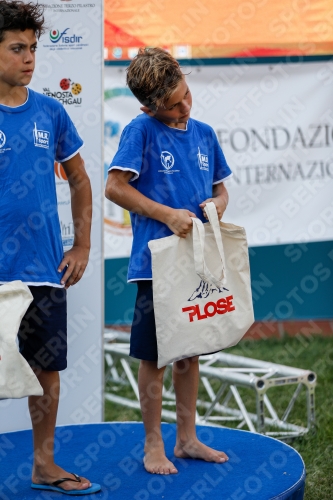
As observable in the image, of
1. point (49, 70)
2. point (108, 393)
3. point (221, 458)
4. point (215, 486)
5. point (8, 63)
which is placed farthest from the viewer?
point (108, 393)

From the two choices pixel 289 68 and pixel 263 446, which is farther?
pixel 289 68

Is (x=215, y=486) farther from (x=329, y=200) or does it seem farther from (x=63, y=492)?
(x=329, y=200)

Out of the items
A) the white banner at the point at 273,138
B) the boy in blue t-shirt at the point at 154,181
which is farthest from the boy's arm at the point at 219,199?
the white banner at the point at 273,138

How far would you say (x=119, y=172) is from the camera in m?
3.03

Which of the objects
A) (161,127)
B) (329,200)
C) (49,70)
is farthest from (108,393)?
(161,127)

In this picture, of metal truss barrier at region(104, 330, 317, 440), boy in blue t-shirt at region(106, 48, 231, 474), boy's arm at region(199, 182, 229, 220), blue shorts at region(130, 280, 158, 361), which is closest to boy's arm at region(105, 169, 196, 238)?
boy in blue t-shirt at region(106, 48, 231, 474)

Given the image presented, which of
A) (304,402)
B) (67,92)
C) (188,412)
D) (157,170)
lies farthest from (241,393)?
(157,170)

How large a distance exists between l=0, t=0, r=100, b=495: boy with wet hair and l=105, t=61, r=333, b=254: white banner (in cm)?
323

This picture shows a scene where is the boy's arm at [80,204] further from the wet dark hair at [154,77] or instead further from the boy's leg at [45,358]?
the wet dark hair at [154,77]

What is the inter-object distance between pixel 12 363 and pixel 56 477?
0.62m

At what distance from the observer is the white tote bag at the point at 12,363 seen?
101 inches

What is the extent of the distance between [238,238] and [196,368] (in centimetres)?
57

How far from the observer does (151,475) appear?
3105 millimetres

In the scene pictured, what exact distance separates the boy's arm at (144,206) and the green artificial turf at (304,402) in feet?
4.69
